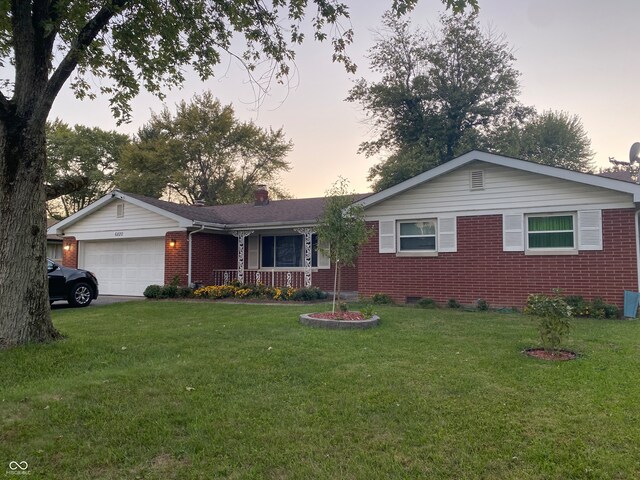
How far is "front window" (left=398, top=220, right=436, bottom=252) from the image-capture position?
480 inches

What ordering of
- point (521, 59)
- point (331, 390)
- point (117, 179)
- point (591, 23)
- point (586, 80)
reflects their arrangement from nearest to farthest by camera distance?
point (331, 390) → point (591, 23) → point (586, 80) → point (521, 59) → point (117, 179)

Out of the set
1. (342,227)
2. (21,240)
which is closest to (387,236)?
(342,227)

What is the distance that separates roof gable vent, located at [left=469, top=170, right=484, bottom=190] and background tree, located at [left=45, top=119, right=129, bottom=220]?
1320 inches

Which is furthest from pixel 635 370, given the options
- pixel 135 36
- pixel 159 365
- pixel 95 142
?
pixel 95 142

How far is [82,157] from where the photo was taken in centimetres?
3806

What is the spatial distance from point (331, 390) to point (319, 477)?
1.64m

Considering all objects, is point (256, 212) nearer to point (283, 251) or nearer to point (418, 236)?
point (283, 251)

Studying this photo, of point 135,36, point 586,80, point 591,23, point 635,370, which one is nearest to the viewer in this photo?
point 635,370

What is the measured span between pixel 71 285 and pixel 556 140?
30.5 metres

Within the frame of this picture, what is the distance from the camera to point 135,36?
27.5 ft

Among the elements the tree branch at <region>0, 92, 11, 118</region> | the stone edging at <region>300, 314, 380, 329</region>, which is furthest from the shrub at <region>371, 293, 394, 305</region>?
the tree branch at <region>0, 92, 11, 118</region>

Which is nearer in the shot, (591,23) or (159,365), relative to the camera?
(159,365)

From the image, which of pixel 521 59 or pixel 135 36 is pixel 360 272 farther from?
pixel 521 59

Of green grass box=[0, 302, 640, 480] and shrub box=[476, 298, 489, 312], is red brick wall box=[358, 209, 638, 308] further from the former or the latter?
green grass box=[0, 302, 640, 480]
